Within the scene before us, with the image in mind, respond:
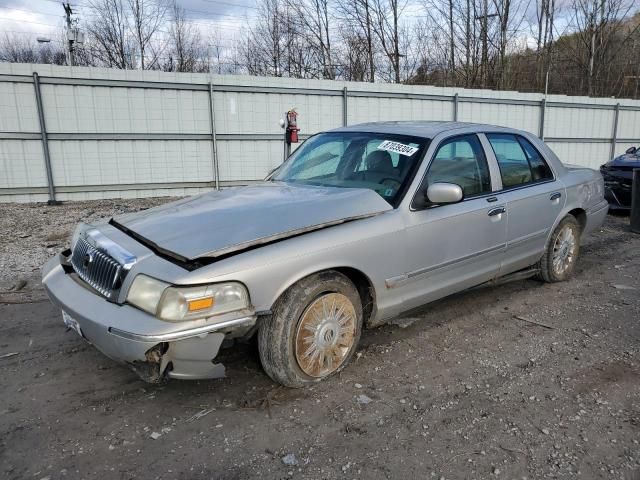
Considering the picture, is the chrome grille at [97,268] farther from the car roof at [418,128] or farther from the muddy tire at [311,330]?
the car roof at [418,128]

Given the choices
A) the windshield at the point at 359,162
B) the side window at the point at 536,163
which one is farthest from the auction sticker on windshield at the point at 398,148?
the side window at the point at 536,163

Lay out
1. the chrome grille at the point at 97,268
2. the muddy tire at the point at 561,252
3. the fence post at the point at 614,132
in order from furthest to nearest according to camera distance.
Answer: the fence post at the point at 614,132 < the muddy tire at the point at 561,252 < the chrome grille at the point at 97,268

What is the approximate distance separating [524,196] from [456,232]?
1.08 m

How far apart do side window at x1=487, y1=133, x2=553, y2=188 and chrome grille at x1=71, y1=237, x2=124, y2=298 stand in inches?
126

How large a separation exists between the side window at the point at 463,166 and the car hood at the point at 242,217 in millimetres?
636

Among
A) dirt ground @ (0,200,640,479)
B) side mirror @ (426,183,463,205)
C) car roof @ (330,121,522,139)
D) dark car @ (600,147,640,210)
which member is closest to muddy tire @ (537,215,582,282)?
dirt ground @ (0,200,640,479)

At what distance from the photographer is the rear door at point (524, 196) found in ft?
14.2

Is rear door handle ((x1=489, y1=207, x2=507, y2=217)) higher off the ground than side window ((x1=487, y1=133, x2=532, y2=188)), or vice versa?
side window ((x1=487, y1=133, x2=532, y2=188))

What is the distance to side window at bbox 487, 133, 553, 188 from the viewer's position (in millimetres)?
4379

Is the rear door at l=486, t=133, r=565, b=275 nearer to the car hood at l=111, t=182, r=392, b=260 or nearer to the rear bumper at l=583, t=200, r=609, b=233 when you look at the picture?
the rear bumper at l=583, t=200, r=609, b=233

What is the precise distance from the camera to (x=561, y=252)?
5.12 m

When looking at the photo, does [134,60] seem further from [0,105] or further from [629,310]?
[629,310]

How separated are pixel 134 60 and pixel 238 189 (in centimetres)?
2338

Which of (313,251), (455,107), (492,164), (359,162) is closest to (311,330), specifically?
(313,251)
